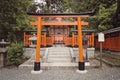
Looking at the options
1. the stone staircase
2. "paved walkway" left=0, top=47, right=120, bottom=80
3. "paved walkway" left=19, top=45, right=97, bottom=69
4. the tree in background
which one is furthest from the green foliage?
the tree in background

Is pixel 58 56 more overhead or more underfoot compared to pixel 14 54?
more underfoot

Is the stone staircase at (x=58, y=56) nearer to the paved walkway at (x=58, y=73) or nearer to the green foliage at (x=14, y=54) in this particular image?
the paved walkway at (x=58, y=73)

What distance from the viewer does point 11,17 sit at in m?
16.6

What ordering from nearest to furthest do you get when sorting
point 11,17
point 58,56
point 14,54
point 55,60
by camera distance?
point 14,54, point 55,60, point 58,56, point 11,17

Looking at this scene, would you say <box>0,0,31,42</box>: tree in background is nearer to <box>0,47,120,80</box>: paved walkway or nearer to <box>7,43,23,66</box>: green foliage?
<box>0,47,120,80</box>: paved walkway

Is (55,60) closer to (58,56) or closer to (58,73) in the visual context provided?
(58,56)

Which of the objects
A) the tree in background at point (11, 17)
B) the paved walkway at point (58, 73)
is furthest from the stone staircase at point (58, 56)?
the tree in background at point (11, 17)

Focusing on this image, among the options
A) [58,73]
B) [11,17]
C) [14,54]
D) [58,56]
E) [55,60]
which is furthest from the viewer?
[11,17]

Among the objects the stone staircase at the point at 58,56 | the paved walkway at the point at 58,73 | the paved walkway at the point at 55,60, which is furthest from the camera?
the stone staircase at the point at 58,56

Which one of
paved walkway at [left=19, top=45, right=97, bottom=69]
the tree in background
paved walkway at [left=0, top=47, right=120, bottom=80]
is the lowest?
paved walkway at [left=0, top=47, right=120, bottom=80]

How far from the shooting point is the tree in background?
15586 millimetres

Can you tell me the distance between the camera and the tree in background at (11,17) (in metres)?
15.6

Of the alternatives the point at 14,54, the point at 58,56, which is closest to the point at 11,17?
the point at 14,54

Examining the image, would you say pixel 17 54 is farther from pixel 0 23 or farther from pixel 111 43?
pixel 111 43
